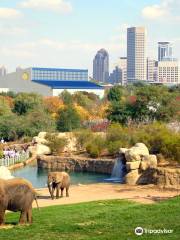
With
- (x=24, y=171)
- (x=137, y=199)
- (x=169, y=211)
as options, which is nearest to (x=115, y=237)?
(x=169, y=211)

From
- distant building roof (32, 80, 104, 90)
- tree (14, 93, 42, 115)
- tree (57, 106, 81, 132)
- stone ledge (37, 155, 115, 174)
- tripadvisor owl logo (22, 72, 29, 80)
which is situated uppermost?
tripadvisor owl logo (22, 72, 29, 80)

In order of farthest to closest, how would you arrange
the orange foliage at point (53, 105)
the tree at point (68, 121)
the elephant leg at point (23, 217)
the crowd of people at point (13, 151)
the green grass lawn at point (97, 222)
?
the orange foliage at point (53, 105), the tree at point (68, 121), the crowd of people at point (13, 151), the elephant leg at point (23, 217), the green grass lawn at point (97, 222)

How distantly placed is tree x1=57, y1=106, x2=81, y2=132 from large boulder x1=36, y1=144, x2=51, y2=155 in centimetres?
931

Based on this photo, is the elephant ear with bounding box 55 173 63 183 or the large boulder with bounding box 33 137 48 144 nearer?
the elephant ear with bounding box 55 173 63 183

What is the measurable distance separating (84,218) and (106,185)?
34.8 ft

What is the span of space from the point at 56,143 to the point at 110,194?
17650 millimetres

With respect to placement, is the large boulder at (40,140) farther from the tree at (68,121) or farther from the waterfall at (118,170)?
the waterfall at (118,170)

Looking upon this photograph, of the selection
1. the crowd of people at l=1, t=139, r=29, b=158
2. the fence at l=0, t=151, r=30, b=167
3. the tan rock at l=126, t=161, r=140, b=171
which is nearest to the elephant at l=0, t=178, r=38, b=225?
the tan rock at l=126, t=161, r=140, b=171

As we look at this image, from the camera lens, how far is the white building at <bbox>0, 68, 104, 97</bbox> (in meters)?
90.9

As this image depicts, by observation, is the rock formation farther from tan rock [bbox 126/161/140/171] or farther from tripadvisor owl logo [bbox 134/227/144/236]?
tripadvisor owl logo [bbox 134/227/144/236]

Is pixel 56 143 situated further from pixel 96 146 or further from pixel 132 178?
pixel 132 178

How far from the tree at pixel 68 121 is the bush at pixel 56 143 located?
9496mm

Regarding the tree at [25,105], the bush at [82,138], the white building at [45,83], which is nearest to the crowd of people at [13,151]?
the bush at [82,138]

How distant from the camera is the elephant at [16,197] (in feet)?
40.1
